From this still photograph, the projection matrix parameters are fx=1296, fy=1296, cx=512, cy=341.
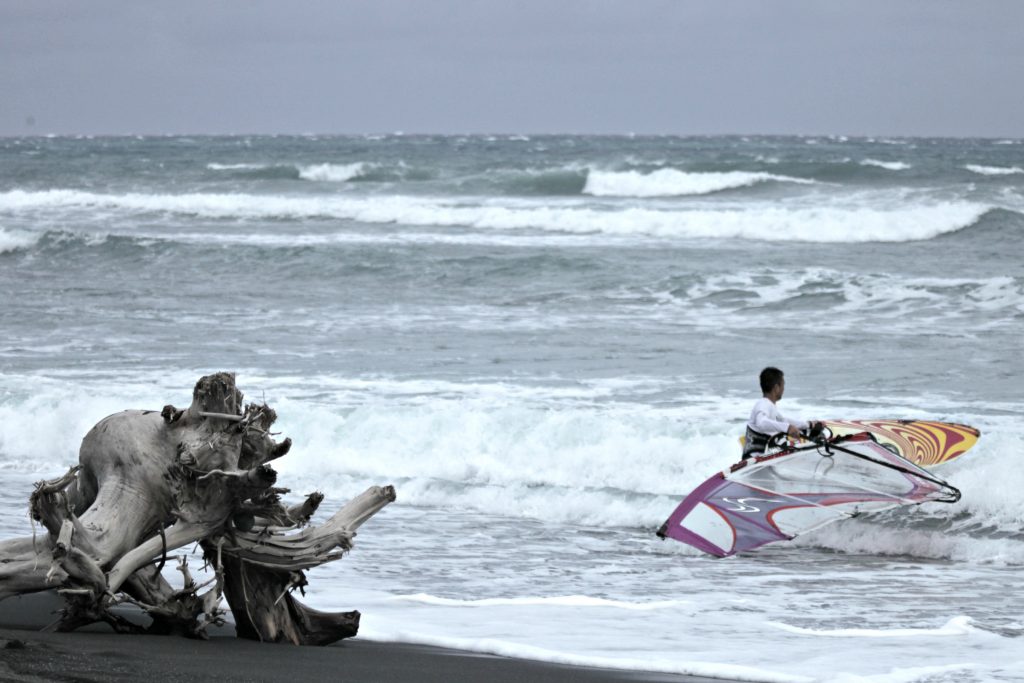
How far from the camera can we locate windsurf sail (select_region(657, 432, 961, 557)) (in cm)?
757

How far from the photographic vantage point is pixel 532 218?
28.5 metres

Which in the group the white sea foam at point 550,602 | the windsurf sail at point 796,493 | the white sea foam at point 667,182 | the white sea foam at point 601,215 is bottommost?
the white sea foam at point 550,602

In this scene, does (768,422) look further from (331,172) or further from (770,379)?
(331,172)

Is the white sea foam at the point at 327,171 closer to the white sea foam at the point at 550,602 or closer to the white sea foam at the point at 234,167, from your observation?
the white sea foam at the point at 234,167

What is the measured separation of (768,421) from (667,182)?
98.7 ft

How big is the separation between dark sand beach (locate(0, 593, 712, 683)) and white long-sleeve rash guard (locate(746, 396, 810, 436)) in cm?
326

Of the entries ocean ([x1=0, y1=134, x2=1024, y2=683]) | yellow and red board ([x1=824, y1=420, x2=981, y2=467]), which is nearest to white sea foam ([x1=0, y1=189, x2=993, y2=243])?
ocean ([x1=0, y1=134, x2=1024, y2=683])

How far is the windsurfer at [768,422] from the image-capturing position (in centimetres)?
823

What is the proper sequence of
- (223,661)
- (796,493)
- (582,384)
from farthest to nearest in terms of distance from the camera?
(582,384) → (796,493) → (223,661)

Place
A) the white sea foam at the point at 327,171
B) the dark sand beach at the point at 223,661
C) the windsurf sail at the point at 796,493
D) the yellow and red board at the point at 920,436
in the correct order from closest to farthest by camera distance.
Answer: the dark sand beach at the point at 223,661 < the windsurf sail at the point at 796,493 < the yellow and red board at the point at 920,436 < the white sea foam at the point at 327,171

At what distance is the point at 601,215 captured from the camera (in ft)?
93.1

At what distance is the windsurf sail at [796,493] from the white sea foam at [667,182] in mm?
27896

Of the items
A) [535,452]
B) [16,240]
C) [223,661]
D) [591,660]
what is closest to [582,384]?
[535,452]

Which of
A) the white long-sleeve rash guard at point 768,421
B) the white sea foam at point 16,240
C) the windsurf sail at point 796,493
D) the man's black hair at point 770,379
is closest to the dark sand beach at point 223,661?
the windsurf sail at point 796,493
